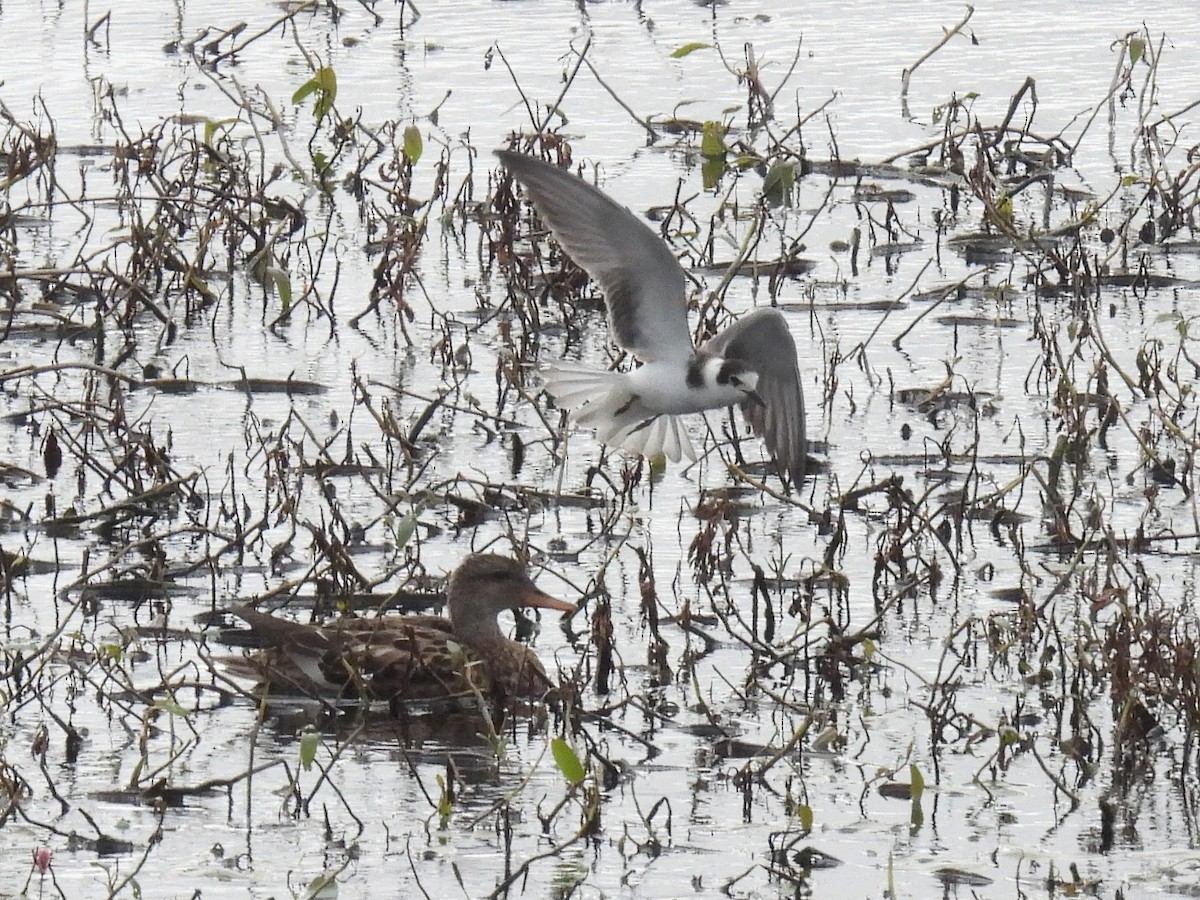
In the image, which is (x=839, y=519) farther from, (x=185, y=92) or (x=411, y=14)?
(x=411, y=14)

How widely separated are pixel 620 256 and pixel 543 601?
1339 mm

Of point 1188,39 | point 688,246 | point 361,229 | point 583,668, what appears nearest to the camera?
point 583,668

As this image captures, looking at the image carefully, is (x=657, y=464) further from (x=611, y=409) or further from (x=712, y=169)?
(x=712, y=169)

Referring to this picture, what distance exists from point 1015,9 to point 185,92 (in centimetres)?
554

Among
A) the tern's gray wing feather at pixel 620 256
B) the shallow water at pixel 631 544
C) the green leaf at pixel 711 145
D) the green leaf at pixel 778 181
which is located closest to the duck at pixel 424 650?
the shallow water at pixel 631 544

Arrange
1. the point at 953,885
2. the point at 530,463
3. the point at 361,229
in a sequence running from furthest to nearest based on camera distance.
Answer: the point at 361,229 → the point at 530,463 → the point at 953,885

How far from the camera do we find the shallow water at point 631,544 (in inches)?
240

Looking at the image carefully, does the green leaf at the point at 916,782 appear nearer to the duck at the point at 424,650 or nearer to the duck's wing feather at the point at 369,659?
the duck at the point at 424,650

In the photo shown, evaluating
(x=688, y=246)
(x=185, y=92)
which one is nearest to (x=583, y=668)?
(x=688, y=246)

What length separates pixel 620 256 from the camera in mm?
8258

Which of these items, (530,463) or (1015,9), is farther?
(1015,9)

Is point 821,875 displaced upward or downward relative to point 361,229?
downward

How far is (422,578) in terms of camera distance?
25.7 ft

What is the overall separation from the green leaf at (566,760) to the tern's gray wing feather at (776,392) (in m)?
3.08
